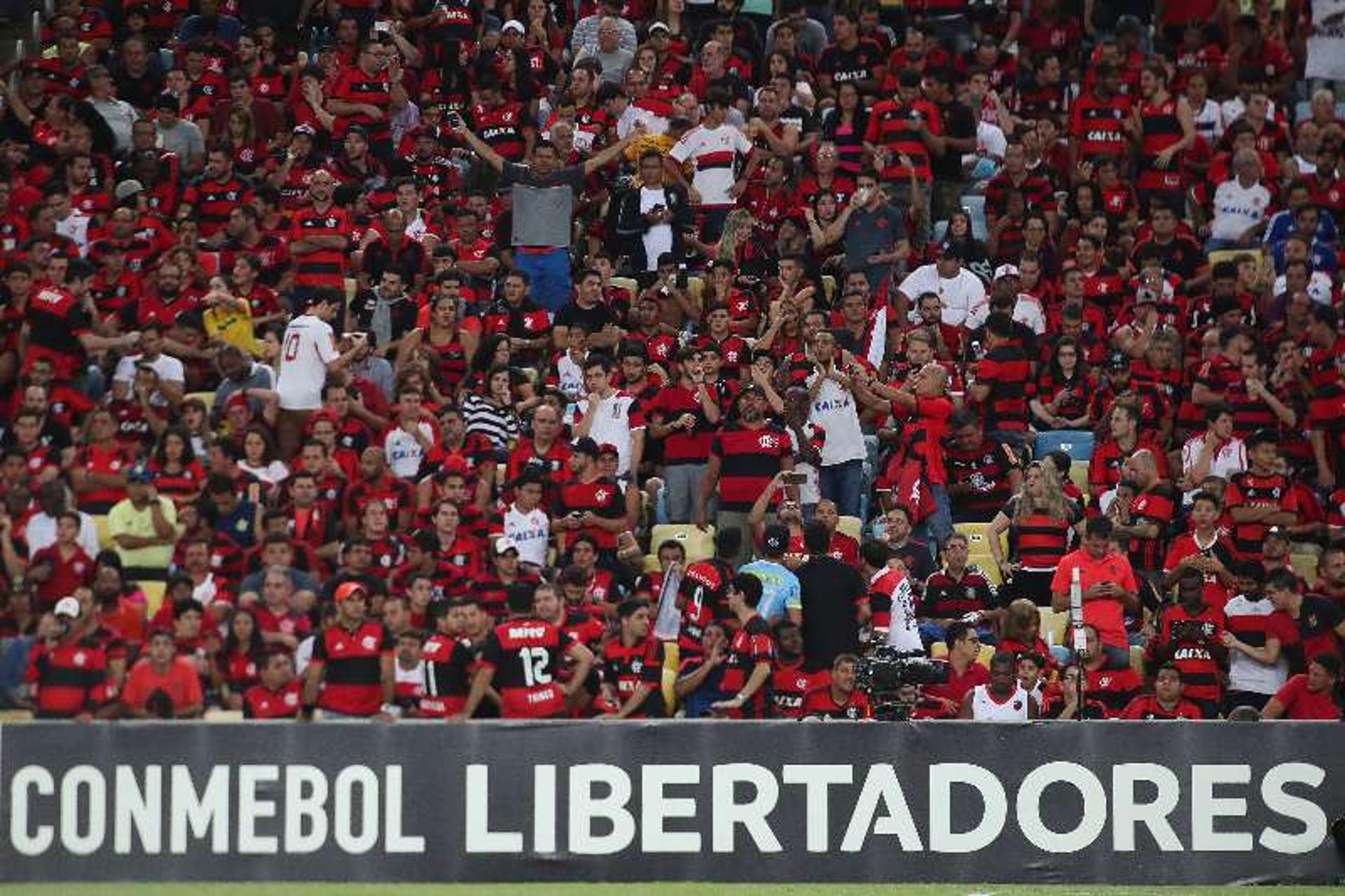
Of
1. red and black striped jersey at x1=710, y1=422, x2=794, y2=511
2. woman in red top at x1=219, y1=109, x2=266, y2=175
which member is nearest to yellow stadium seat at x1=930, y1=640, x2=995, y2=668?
red and black striped jersey at x1=710, y1=422, x2=794, y2=511

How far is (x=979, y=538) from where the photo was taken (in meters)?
18.0

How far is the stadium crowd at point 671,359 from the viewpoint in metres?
16.0

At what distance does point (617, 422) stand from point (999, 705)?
4.05 m

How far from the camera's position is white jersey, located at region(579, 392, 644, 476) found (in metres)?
18.3

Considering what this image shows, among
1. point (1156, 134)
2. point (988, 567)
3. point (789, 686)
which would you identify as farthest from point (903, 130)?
point (789, 686)

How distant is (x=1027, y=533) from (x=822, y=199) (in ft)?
13.2

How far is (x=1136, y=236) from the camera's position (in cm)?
2095

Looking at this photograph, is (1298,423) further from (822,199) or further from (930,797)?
(930,797)

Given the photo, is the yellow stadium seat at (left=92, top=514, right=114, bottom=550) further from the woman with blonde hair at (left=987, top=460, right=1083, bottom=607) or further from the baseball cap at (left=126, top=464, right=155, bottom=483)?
the woman with blonde hair at (left=987, top=460, right=1083, bottom=607)

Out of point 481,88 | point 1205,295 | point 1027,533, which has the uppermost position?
point 481,88

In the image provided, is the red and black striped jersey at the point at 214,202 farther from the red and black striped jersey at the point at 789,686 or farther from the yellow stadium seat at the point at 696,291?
the red and black striped jersey at the point at 789,686

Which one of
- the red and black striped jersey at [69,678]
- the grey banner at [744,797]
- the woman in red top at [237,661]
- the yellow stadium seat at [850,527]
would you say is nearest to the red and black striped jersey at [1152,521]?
the yellow stadium seat at [850,527]

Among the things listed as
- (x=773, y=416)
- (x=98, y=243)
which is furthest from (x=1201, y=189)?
(x=98, y=243)

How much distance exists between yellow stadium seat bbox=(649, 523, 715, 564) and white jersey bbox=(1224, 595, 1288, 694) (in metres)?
3.50
